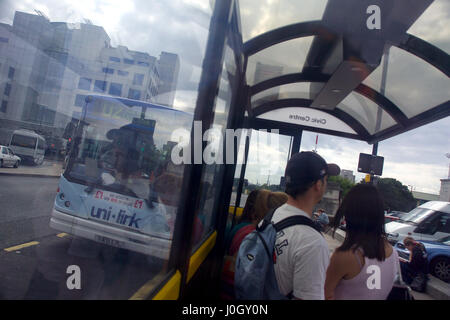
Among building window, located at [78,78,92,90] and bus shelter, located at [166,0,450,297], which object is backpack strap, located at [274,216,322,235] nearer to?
bus shelter, located at [166,0,450,297]

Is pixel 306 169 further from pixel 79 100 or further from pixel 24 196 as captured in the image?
pixel 24 196

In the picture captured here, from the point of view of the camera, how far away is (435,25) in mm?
3418

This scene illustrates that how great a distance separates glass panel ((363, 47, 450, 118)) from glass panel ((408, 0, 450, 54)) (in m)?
0.39

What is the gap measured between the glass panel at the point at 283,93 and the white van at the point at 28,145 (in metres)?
4.72

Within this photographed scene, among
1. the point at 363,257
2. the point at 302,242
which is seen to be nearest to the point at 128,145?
the point at 302,242

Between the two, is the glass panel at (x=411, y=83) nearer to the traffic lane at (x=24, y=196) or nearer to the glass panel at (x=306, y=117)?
the glass panel at (x=306, y=117)

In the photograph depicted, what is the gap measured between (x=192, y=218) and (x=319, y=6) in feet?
9.11

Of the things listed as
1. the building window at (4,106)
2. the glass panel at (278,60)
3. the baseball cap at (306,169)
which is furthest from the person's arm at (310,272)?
the glass panel at (278,60)

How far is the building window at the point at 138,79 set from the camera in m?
1.59

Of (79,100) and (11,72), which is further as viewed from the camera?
(79,100)

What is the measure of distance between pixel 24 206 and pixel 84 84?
681 mm

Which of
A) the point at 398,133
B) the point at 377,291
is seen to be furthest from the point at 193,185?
the point at 398,133

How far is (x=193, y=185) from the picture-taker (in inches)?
71.0

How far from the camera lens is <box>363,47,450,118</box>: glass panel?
424 centimetres
